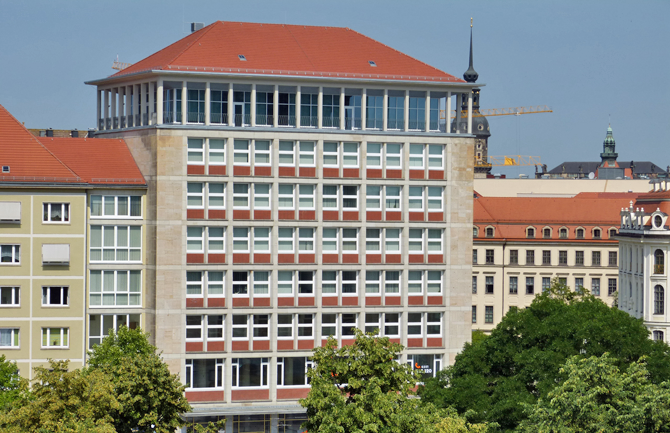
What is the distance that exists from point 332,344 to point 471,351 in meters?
16.3

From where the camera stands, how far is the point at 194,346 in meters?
87.1

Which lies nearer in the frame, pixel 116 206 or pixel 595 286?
pixel 116 206

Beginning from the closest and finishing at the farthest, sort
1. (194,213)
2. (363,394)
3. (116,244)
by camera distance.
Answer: (363,394), (116,244), (194,213)

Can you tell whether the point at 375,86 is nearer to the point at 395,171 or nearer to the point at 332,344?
the point at 395,171

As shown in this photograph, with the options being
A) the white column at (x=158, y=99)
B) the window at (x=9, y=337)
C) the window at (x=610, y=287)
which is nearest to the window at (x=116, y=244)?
the window at (x=9, y=337)

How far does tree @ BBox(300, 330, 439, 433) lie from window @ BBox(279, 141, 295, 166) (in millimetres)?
30707

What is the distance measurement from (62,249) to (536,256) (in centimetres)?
8093

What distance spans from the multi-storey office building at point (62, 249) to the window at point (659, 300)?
175 ft

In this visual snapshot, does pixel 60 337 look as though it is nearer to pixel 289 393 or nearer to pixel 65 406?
pixel 289 393

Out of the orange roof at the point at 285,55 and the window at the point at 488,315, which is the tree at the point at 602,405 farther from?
the window at the point at 488,315

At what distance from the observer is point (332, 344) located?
58812 millimetres

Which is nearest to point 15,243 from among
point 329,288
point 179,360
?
point 179,360

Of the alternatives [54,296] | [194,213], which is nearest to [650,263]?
[194,213]

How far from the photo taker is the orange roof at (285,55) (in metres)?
87.8
